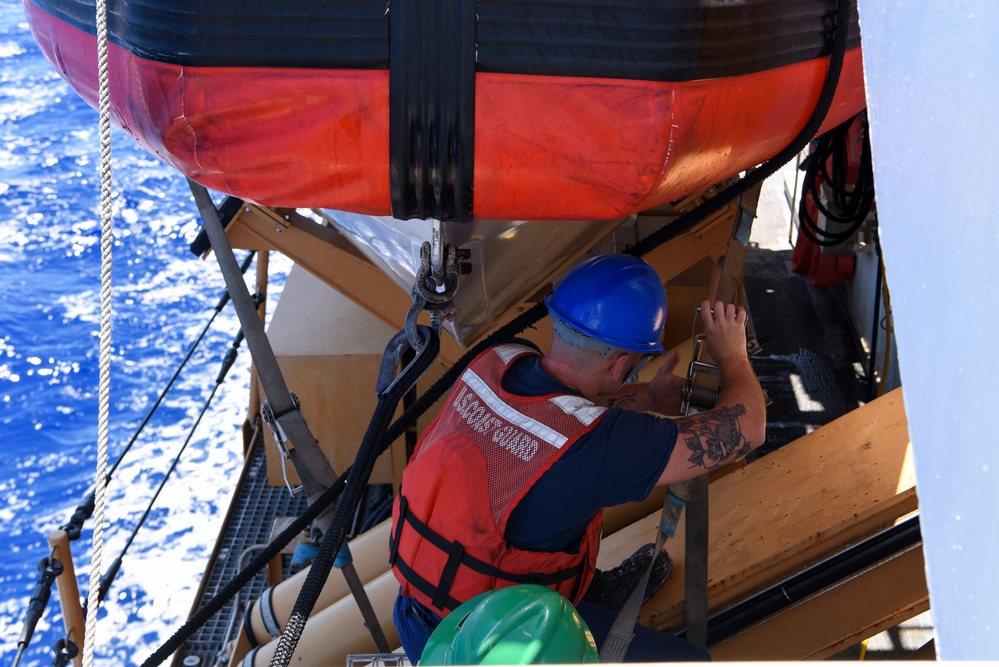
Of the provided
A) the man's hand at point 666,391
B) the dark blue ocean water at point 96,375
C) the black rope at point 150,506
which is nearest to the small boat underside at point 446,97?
the man's hand at point 666,391

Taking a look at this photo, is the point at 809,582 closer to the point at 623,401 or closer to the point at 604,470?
the point at 623,401

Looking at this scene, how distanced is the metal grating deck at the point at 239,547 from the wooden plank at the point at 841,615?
255cm

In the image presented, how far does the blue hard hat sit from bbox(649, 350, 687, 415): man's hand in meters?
0.27

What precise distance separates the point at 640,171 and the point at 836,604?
153 centimetres

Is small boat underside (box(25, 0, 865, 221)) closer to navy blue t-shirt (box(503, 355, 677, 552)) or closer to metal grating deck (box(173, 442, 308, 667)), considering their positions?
navy blue t-shirt (box(503, 355, 677, 552))

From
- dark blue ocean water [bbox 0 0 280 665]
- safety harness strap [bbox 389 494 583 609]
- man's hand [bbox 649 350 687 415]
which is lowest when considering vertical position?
safety harness strap [bbox 389 494 583 609]

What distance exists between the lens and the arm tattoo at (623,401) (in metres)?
2.36

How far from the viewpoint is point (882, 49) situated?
111 centimetres

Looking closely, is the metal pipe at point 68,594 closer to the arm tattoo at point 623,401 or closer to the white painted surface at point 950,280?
the arm tattoo at point 623,401

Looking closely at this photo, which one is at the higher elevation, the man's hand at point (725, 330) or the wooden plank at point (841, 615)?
the man's hand at point (725, 330)

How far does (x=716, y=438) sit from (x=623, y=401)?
51cm

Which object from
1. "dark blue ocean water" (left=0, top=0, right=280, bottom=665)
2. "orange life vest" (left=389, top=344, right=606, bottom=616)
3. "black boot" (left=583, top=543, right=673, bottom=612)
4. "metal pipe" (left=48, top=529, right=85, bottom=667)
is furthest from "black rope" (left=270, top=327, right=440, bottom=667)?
"dark blue ocean water" (left=0, top=0, right=280, bottom=665)

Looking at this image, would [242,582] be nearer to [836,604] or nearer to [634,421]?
[634,421]

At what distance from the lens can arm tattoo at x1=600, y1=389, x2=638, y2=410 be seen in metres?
2.36
